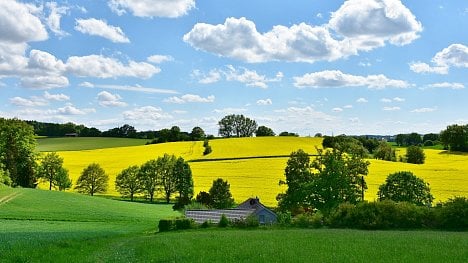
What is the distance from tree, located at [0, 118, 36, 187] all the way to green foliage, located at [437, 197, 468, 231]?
251ft

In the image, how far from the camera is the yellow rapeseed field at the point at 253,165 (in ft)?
290

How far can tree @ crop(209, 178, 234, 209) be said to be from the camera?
75125 millimetres

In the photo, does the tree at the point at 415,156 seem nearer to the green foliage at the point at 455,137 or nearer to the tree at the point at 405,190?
the green foliage at the point at 455,137

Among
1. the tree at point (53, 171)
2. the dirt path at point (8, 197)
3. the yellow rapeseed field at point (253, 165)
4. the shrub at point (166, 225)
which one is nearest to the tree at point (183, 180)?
the yellow rapeseed field at point (253, 165)

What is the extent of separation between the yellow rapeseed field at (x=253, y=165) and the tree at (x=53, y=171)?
5.89 metres

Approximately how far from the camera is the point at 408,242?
2795 centimetres

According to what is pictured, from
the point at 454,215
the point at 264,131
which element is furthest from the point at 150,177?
the point at 264,131

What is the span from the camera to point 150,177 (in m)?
97.5

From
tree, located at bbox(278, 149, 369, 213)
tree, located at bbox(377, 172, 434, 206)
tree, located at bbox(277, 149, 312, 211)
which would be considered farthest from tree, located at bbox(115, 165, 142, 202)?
tree, located at bbox(377, 172, 434, 206)

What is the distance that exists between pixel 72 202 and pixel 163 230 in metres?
29.1

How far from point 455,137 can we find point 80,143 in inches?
4136

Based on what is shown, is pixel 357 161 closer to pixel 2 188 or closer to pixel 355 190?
pixel 355 190

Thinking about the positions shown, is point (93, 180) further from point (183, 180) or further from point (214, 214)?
point (214, 214)

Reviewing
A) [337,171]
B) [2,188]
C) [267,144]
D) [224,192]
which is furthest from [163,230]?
[267,144]
